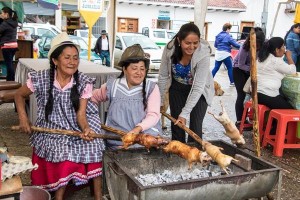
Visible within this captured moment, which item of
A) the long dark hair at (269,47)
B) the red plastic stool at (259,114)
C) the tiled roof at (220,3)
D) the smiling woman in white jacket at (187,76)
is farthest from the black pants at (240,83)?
the tiled roof at (220,3)

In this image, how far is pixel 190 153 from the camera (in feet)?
8.23

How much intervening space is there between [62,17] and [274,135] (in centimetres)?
2233

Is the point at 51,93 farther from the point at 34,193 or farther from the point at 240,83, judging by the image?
the point at 240,83

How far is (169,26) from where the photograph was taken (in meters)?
28.7

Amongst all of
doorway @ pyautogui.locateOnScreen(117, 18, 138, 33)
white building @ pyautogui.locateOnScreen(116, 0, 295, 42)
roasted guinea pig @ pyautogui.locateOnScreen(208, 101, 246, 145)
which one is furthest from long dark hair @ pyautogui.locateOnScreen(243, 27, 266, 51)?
doorway @ pyautogui.locateOnScreen(117, 18, 138, 33)

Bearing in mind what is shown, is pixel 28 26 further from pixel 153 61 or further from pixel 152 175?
pixel 152 175

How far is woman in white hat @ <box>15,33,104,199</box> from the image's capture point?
297 cm

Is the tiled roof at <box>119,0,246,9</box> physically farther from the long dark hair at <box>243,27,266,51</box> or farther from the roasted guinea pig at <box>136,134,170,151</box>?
the roasted guinea pig at <box>136,134,170,151</box>

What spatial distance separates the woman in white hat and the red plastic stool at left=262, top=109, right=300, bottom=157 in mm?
2812

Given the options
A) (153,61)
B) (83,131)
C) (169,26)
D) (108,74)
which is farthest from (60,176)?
(169,26)

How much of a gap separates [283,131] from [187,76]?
198cm

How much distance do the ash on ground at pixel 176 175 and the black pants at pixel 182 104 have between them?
797 mm

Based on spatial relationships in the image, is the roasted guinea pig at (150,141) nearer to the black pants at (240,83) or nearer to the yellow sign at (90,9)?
the black pants at (240,83)

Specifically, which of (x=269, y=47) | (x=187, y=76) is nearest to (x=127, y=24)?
(x=269, y=47)
